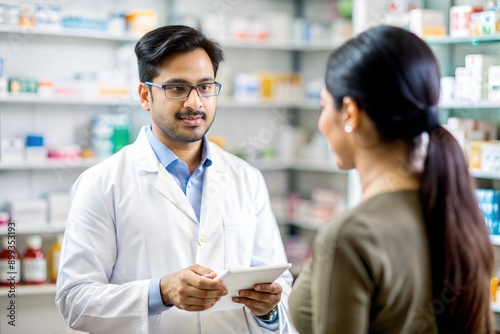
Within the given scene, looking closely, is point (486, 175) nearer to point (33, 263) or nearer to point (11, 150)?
point (33, 263)

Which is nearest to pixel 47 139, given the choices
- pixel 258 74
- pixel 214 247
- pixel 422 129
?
pixel 258 74

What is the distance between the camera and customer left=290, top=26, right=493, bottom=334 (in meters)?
1.15

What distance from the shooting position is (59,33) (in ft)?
13.4

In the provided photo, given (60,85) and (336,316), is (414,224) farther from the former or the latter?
(60,85)

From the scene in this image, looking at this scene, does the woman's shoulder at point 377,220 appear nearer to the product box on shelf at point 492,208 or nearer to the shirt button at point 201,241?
the shirt button at point 201,241

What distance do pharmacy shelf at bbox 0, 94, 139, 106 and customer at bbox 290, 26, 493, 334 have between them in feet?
10.2

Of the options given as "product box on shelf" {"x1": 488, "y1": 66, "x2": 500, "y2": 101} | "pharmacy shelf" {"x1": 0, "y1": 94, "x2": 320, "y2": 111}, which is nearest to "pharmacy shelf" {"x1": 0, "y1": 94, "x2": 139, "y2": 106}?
"pharmacy shelf" {"x1": 0, "y1": 94, "x2": 320, "y2": 111}

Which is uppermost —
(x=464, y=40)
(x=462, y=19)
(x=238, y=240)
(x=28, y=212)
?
(x=462, y=19)

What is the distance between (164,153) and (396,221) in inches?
42.9

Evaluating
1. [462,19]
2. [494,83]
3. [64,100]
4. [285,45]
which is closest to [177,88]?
[494,83]

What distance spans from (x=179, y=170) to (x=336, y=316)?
1095 mm

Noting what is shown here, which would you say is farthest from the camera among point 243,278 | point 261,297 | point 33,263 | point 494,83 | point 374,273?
point 33,263

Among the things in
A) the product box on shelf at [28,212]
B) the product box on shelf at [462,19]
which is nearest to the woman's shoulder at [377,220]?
the product box on shelf at [462,19]

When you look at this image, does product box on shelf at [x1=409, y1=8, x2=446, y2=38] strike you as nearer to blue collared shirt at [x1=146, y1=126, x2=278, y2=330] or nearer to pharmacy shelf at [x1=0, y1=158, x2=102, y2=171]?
blue collared shirt at [x1=146, y1=126, x2=278, y2=330]
